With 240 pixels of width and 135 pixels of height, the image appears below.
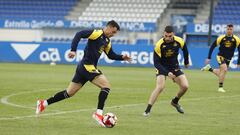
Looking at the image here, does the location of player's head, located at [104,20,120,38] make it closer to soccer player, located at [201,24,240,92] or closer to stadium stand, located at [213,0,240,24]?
soccer player, located at [201,24,240,92]

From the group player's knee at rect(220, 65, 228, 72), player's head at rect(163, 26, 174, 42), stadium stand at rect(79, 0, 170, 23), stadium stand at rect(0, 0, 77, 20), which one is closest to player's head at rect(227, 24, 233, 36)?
player's knee at rect(220, 65, 228, 72)

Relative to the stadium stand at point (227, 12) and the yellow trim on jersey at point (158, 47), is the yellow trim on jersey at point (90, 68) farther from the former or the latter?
the stadium stand at point (227, 12)

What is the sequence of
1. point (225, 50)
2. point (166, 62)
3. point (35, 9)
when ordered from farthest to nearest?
point (35, 9) → point (225, 50) → point (166, 62)

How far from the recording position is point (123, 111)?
587 inches

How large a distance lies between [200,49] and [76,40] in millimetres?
26147

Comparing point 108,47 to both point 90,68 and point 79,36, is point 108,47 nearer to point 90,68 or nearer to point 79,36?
point 90,68

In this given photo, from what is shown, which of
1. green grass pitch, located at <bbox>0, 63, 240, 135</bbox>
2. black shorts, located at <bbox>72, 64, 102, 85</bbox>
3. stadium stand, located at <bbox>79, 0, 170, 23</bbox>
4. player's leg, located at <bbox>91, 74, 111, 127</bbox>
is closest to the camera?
green grass pitch, located at <bbox>0, 63, 240, 135</bbox>

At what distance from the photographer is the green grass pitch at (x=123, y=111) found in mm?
11492

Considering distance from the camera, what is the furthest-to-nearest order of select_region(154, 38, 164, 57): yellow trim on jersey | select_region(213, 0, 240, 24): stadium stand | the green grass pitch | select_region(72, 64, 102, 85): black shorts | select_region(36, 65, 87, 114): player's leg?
select_region(213, 0, 240, 24): stadium stand → select_region(154, 38, 164, 57): yellow trim on jersey → select_region(36, 65, 87, 114): player's leg → select_region(72, 64, 102, 85): black shorts → the green grass pitch

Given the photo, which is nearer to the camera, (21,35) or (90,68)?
(90,68)

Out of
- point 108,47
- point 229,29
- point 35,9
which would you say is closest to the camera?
point 108,47

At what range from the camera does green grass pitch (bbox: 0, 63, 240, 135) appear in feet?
37.7

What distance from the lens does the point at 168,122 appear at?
505 inches

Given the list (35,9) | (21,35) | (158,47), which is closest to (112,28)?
(158,47)
